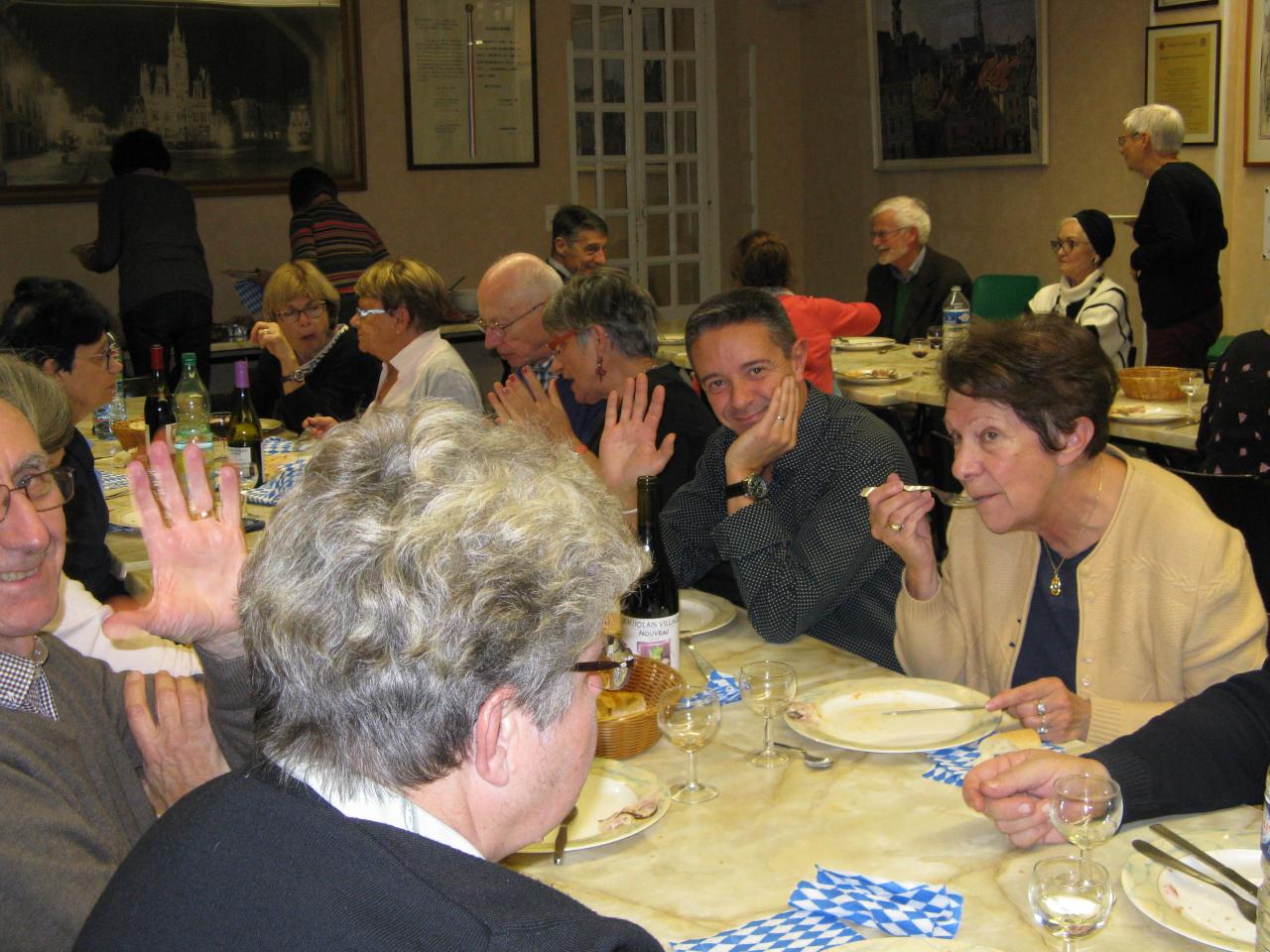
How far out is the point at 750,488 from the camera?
2.64 metres

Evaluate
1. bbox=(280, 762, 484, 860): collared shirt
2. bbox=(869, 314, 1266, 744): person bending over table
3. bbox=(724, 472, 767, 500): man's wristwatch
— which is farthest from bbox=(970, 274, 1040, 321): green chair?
A: bbox=(280, 762, 484, 860): collared shirt

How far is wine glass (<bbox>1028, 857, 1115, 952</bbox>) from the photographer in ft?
4.36

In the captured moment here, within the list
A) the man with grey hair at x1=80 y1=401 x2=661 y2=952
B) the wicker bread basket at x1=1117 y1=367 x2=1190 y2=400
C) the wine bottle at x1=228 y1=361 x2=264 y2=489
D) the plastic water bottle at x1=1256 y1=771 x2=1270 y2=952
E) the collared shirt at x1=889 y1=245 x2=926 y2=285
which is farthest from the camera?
the collared shirt at x1=889 y1=245 x2=926 y2=285

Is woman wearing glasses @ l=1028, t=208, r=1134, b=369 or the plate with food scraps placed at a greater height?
woman wearing glasses @ l=1028, t=208, r=1134, b=369

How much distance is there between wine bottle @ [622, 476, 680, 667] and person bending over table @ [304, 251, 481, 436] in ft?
6.27

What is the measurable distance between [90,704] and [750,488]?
134 centimetres

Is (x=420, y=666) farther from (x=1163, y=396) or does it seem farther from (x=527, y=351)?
(x=1163, y=396)

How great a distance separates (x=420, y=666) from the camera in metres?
1.00

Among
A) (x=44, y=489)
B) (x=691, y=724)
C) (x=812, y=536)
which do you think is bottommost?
(x=691, y=724)

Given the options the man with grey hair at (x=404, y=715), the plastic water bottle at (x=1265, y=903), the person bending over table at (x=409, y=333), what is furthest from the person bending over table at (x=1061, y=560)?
the person bending over table at (x=409, y=333)

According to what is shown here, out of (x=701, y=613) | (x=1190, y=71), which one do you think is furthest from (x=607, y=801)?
(x=1190, y=71)

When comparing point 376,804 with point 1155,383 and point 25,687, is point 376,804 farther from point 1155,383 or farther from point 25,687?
point 1155,383

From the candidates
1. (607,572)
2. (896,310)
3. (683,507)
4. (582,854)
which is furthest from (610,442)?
(896,310)

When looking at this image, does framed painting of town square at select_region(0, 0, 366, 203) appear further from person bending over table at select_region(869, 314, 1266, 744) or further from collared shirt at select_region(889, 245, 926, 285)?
person bending over table at select_region(869, 314, 1266, 744)
